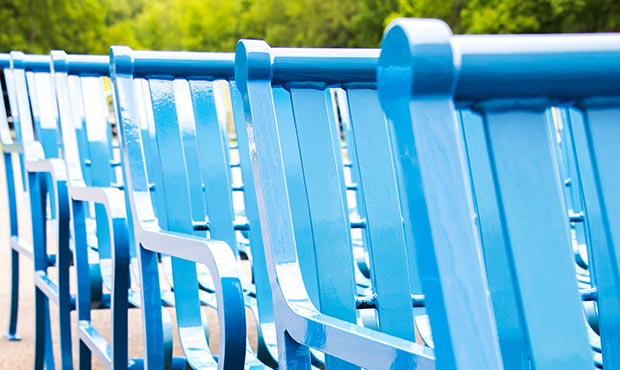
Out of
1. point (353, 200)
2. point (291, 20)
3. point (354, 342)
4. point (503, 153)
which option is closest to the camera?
point (503, 153)

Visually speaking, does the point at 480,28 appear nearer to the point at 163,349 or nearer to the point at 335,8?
the point at 335,8

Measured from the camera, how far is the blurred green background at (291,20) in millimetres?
34531

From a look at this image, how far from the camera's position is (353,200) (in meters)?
3.35

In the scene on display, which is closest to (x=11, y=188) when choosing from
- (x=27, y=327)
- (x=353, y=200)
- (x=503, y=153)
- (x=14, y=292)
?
(x=14, y=292)

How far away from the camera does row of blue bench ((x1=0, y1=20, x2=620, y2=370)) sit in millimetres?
604

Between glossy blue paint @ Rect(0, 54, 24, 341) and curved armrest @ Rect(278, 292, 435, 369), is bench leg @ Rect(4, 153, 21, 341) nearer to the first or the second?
glossy blue paint @ Rect(0, 54, 24, 341)

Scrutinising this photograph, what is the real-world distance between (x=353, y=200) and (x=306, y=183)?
195cm

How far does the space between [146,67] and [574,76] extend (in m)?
1.48

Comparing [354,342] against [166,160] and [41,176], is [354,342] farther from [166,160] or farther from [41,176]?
[41,176]

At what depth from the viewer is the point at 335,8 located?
155ft

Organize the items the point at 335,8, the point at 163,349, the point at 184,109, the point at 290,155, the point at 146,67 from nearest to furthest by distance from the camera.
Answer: the point at 290,155 → the point at 163,349 → the point at 146,67 → the point at 184,109 → the point at 335,8

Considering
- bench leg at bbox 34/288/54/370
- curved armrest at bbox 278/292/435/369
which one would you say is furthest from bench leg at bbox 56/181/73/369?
curved armrest at bbox 278/292/435/369

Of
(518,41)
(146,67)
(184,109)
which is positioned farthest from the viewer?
(184,109)

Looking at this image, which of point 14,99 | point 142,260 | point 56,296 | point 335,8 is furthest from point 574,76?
point 335,8
